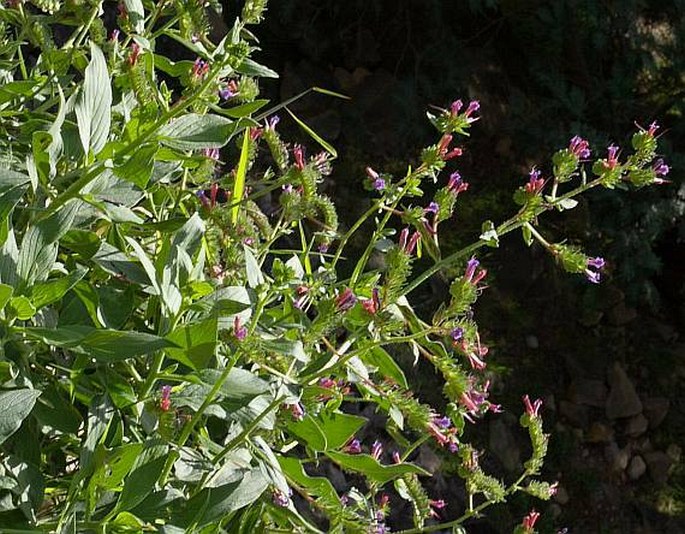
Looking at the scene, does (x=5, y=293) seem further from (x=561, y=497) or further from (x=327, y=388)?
(x=561, y=497)

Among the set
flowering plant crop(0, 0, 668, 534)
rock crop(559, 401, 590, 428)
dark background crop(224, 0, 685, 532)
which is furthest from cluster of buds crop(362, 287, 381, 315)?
rock crop(559, 401, 590, 428)

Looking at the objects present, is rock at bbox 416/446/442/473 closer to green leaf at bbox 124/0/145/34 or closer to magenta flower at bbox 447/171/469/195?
magenta flower at bbox 447/171/469/195

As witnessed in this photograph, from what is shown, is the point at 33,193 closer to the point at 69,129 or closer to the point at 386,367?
the point at 69,129

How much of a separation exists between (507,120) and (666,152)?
0.48 metres

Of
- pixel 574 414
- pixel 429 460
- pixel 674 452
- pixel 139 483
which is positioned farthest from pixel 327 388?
pixel 674 452

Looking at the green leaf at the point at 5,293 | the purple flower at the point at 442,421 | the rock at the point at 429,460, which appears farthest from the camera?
the rock at the point at 429,460

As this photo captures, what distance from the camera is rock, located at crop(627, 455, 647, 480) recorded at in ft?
8.55

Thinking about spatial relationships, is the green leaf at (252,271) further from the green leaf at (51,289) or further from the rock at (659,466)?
the rock at (659,466)

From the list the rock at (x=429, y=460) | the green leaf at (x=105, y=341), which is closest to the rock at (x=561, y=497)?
the rock at (x=429, y=460)

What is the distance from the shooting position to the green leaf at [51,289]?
2.30 ft

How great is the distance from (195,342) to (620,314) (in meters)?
2.23

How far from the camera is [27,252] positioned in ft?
2.29

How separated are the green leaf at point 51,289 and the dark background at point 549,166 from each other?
1.84m

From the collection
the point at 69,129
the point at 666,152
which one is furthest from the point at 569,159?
the point at 666,152
